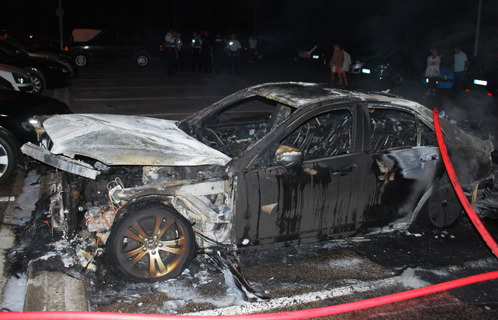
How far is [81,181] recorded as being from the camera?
4.42 m

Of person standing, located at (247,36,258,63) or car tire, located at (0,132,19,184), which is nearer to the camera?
car tire, located at (0,132,19,184)

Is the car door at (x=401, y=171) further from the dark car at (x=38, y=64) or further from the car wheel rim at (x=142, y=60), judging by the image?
the car wheel rim at (x=142, y=60)

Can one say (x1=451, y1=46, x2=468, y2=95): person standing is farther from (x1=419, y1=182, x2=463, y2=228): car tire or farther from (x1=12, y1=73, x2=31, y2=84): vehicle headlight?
(x1=12, y1=73, x2=31, y2=84): vehicle headlight

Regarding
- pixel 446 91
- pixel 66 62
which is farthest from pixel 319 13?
pixel 66 62

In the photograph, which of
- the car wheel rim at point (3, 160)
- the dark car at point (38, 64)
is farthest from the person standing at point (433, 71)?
the car wheel rim at point (3, 160)

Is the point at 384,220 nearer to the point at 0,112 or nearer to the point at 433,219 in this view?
the point at 433,219

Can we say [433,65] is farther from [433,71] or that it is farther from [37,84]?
[37,84]

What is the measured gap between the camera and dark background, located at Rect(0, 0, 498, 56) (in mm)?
22000

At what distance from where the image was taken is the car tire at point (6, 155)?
6.04 meters

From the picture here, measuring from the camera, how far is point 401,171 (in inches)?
182

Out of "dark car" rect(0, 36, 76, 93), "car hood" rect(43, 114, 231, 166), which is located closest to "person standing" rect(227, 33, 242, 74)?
"dark car" rect(0, 36, 76, 93)

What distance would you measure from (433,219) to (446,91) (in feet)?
38.9

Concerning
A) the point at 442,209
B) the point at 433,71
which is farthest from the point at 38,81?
the point at 433,71

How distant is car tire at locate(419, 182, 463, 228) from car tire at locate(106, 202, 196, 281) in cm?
256
